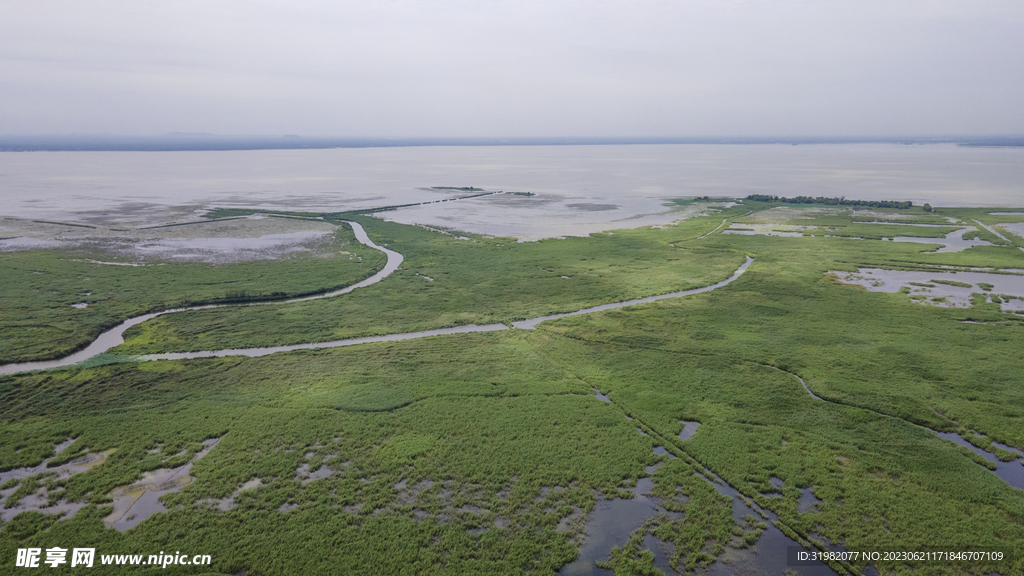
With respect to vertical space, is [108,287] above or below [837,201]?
below

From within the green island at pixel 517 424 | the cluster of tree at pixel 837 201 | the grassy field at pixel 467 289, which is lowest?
the green island at pixel 517 424

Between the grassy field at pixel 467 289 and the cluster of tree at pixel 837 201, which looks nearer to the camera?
the grassy field at pixel 467 289

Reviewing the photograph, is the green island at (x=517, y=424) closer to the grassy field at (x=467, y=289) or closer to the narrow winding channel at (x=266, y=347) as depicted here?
the grassy field at (x=467, y=289)

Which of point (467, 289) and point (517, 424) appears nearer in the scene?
point (517, 424)

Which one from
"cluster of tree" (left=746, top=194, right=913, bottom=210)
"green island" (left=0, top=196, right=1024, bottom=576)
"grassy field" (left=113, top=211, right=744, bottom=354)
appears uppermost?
"cluster of tree" (left=746, top=194, right=913, bottom=210)

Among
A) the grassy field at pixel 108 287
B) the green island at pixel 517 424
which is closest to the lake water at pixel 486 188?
the grassy field at pixel 108 287

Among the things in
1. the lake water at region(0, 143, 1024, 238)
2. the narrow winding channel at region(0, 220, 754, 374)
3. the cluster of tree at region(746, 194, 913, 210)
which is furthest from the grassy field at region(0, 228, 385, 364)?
the cluster of tree at region(746, 194, 913, 210)

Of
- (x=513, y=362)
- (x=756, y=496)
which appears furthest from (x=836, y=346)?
(x=513, y=362)

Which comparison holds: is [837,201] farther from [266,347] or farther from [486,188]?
[266,347]

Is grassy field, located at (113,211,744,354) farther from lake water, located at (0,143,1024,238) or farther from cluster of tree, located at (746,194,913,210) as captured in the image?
cluster of tree, located at (746,194,913,210)

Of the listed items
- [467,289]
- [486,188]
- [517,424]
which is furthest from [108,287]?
[486,188]
